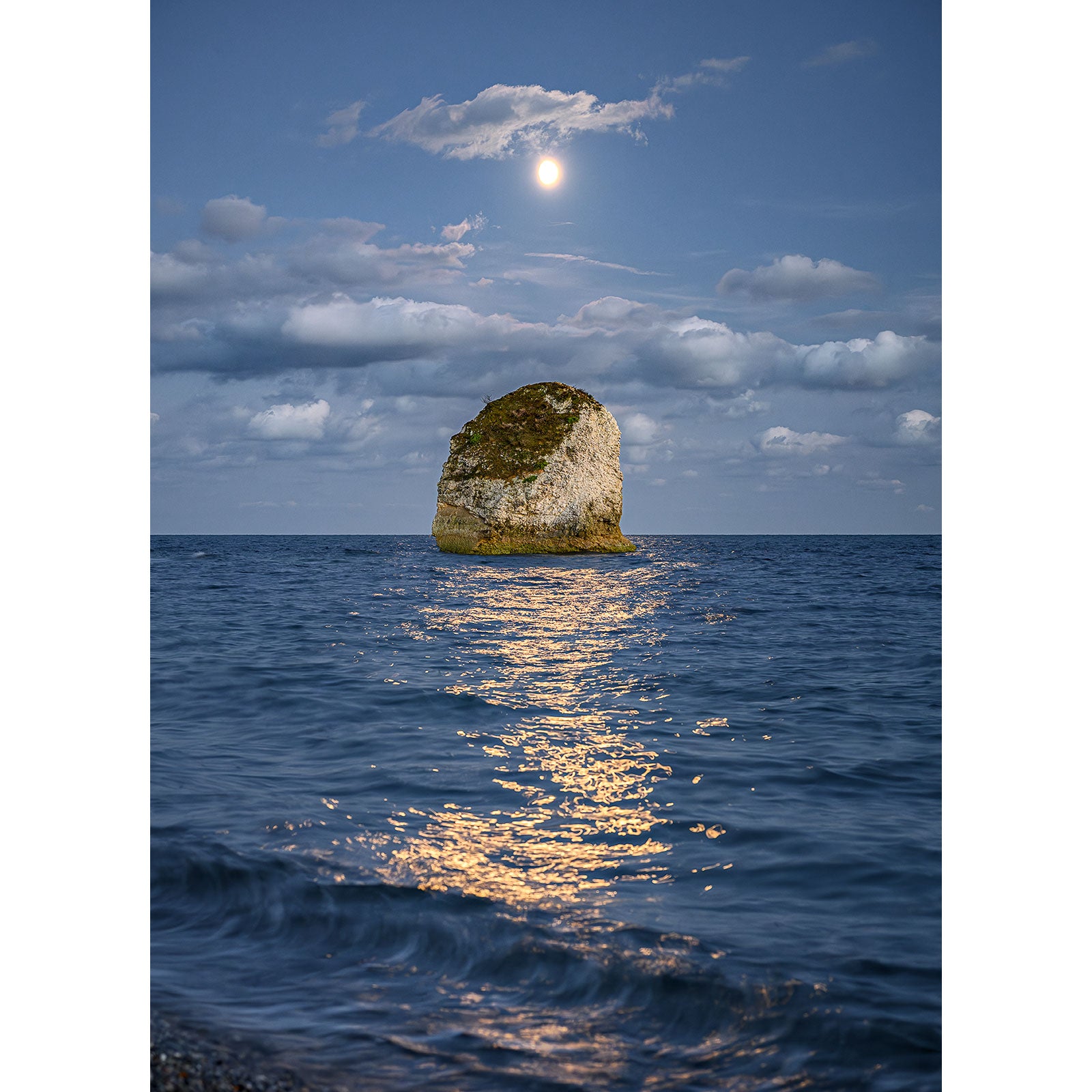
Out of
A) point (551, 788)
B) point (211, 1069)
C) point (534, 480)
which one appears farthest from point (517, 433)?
point (211, 1069)

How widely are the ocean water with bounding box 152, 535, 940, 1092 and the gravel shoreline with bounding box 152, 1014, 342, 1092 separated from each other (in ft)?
0.34

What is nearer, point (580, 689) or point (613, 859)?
point (613, 859)

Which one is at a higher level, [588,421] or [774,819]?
[588,421]

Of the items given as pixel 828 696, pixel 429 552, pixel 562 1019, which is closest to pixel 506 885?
pixel 562 1019

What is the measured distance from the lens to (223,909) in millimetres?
4957

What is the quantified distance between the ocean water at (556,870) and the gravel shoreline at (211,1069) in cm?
11

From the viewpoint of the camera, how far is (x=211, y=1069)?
3184mm

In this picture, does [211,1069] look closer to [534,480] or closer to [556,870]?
[556,870]

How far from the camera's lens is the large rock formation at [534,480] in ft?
161

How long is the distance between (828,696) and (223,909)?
8.33m

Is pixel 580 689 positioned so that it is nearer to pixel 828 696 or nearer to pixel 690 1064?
pixel 828 696

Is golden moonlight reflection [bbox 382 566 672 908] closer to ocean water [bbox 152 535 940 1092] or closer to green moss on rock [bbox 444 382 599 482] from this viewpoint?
ocean water [bbox 152 535 940 1092]

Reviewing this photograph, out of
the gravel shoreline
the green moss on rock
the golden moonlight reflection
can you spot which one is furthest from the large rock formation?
the gravel shoreline

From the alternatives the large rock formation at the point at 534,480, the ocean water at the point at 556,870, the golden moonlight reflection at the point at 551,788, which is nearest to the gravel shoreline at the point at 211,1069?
the ocean water at the point at 556,870
